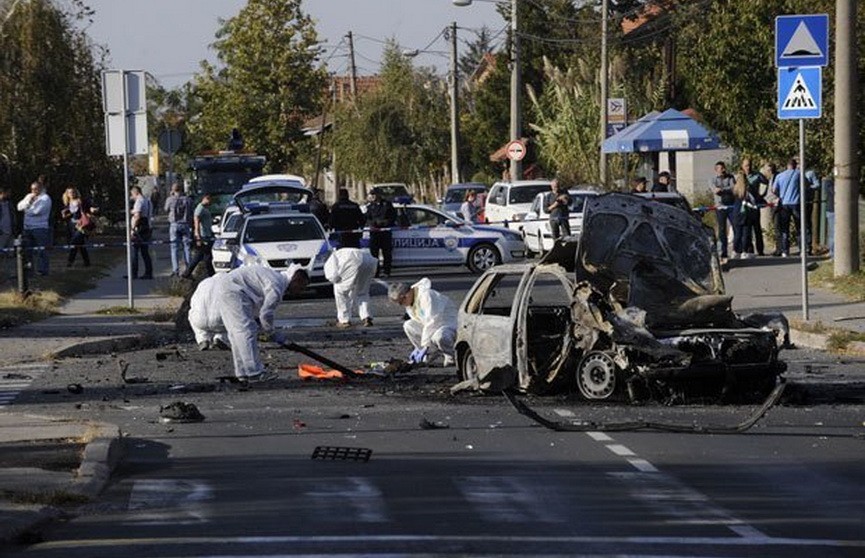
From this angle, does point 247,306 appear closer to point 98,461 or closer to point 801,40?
point 98,461

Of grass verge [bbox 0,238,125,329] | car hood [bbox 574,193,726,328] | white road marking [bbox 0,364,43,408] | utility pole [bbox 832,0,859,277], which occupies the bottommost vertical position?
white road marking [bbox 0,364,43,408]

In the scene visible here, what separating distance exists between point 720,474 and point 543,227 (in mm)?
28971

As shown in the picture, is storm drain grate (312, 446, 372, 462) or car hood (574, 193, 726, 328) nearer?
storm drain grate (312, 446, 372, 462)

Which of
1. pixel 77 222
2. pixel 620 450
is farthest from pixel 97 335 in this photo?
pixel 77 222

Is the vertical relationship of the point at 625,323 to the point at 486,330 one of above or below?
above

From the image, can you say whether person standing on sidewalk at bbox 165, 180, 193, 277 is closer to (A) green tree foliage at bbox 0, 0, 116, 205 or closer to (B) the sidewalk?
(B) the sidewalk

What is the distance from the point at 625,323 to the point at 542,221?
25146 mm

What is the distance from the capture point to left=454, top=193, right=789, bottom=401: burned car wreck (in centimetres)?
1572

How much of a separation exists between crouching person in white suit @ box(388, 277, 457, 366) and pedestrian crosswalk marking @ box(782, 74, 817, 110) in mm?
5324

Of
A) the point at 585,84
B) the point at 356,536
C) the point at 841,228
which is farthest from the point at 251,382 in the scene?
the point at 585,84

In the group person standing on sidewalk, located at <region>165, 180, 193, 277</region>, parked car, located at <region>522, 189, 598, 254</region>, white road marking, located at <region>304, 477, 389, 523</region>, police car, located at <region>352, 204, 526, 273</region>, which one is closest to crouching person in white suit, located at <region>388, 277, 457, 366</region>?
white road marking, located at <region>304, 477, 389, 523</region>

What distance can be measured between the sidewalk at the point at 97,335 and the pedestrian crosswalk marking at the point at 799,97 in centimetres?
284

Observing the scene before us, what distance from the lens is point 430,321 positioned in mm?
18938

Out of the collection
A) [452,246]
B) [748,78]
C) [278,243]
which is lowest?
[452,246]
